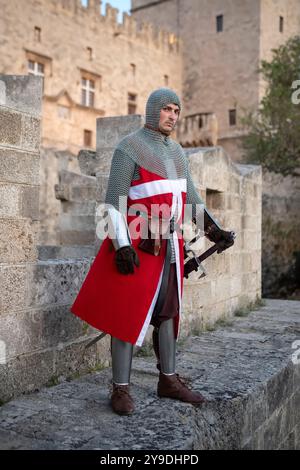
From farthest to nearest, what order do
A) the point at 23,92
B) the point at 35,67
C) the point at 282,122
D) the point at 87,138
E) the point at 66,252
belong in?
the point at 87,138 → the point at 35,67 → the point at 282,122 → the point at 66,252 → the point at 23,92

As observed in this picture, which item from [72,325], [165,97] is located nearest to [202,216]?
[165,97]

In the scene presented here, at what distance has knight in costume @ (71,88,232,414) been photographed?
2.47m

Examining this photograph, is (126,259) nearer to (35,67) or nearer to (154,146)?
(154,146)

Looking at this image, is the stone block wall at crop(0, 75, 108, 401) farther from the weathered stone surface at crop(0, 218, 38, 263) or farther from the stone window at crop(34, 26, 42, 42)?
the stone window at crop(34, 26, 42, 42)

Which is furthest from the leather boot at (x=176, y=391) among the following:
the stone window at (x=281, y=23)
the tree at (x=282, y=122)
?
the stone window at (x=281, y=23)

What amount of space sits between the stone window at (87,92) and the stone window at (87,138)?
4.75 feet

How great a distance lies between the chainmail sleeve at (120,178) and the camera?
2523mm

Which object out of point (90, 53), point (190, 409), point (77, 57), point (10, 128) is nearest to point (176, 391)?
point (190, 409)

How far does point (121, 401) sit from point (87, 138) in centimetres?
2061

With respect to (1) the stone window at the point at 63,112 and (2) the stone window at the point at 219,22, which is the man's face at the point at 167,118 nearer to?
(1) the stone window at the point at 63,112

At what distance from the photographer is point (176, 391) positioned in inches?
105

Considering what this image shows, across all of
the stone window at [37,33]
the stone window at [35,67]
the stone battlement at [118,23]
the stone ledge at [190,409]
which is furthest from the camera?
the stone battlement at [118,23]

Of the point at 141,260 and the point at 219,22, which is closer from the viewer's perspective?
the point at 141,260

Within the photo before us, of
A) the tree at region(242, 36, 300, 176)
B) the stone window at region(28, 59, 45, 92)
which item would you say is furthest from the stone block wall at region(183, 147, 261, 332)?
the stone window at region(28, 59, 45, 92)
